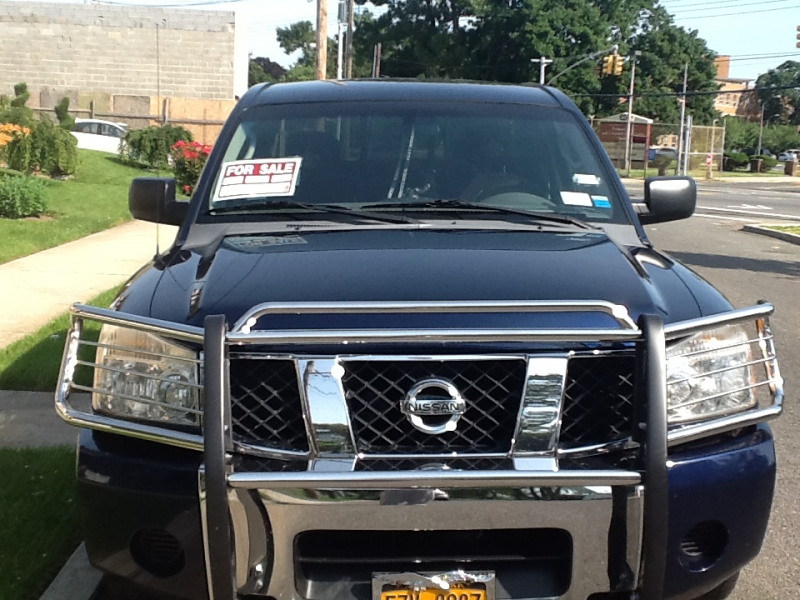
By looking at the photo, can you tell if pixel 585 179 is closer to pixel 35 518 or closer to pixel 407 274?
pixel 407 274

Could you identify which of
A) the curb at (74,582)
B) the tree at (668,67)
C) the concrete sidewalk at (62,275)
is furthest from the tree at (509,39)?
the curb at (74,582)

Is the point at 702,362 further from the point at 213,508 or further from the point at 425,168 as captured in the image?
the point at 425,168

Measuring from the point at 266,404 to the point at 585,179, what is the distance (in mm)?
1988

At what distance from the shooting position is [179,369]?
262 centimetres

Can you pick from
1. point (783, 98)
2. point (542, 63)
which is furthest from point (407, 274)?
point (783, 98)

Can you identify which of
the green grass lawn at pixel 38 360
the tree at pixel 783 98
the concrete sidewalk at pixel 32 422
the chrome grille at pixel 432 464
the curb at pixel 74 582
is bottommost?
the curb at pixel 74 582

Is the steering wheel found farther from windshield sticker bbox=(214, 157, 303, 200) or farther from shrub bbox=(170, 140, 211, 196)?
shrub bbox=(170, 140, 211, 196)

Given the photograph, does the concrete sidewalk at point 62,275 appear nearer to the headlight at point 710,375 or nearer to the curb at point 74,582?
the curb at point 74,582

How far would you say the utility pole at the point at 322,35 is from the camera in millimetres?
25234

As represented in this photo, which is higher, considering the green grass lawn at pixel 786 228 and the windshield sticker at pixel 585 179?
the windshield sticker at pixel 585 179

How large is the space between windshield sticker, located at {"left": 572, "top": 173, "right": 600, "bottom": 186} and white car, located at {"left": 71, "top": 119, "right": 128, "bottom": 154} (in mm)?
23411

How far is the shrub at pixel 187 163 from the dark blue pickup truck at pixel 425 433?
Result: 17350 mm

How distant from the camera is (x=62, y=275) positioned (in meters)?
9.66

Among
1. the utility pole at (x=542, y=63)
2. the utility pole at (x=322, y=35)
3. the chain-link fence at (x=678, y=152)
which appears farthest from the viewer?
the utility pole at (x=542, y=63)
